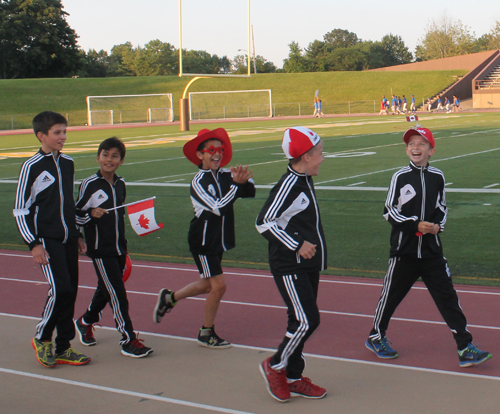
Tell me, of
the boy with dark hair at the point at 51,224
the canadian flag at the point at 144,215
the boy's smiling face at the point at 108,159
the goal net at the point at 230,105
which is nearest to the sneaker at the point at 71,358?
the boy with dark hair at the point at 51,224

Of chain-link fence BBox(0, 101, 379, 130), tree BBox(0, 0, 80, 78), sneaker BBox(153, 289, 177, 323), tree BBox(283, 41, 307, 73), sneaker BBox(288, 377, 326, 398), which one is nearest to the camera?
sneaker BBox(288, 377, 326, 398)

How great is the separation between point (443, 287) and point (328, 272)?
3053 millimetres

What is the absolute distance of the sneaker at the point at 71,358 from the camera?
191 inches

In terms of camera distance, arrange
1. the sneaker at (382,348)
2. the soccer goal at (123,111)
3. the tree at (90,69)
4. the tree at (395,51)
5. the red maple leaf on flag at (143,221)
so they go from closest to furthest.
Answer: the sneaker at (382,348) → the red maple leaf on flag at (143,221) → the soccer goal at (123,111) → the tree at (90,69) → the tree at (395,51)

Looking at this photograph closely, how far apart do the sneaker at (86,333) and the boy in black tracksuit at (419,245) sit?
2.29m

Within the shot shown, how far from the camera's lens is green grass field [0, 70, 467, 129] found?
204 ft

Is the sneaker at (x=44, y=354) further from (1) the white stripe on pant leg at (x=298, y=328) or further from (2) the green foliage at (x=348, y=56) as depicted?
(2) the green foliage at (x=348, y=56)

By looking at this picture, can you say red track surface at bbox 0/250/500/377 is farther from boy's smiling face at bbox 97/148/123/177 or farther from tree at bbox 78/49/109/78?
tree at bbox 78/49/109/78

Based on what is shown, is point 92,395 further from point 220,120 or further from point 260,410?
point 220,120

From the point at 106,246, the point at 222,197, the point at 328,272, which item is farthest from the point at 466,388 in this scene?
the point at 328,272

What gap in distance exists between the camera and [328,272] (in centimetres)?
764

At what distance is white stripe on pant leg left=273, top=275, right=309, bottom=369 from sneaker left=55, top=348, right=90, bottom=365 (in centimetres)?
161

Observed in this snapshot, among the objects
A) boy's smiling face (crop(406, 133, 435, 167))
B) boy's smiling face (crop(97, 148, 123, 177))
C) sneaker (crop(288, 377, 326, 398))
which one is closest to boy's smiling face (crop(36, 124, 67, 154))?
boy's smiling face (crop(97, 148, 123, 177))

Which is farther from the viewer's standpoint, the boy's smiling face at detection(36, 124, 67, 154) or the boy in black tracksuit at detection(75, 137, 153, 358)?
the boy in black tracksuit at detection(75, 137, 153, 358)
